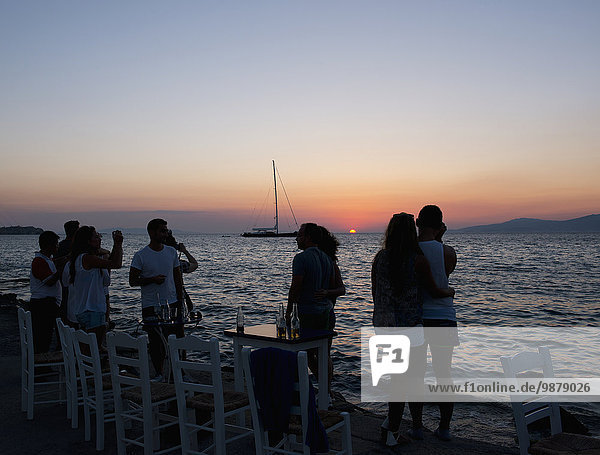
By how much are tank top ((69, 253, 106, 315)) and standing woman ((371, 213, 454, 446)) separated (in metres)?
3.22

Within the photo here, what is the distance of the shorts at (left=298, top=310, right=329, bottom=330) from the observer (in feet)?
18.2

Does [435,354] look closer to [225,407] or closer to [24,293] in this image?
[225,407]

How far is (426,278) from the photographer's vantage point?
420 cm

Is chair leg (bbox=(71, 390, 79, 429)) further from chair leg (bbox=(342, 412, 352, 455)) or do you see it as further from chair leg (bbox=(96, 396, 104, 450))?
chair leg (bbox=(342, 412, 352, 455))

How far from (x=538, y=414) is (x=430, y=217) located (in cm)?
171

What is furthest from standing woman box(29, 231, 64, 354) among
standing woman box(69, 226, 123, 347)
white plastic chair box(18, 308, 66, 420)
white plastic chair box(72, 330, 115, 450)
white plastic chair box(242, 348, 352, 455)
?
white plastic chair box(242, 348, 352, 455)

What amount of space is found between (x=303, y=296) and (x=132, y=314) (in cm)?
1364

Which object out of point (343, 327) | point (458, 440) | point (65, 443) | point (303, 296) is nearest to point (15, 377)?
point (65, 443)

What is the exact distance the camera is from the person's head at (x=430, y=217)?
4324mm

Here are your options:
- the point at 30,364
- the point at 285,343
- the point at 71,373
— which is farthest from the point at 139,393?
the point at 30,364

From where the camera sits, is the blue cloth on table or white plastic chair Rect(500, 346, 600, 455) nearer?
white plastic chair Rect(500, 346, 600, 455)

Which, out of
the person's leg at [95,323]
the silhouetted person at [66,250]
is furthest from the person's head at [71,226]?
the person's leg at [95,323]

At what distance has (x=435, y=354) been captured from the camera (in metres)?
4.29

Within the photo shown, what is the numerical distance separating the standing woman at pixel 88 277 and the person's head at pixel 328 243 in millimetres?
2238
